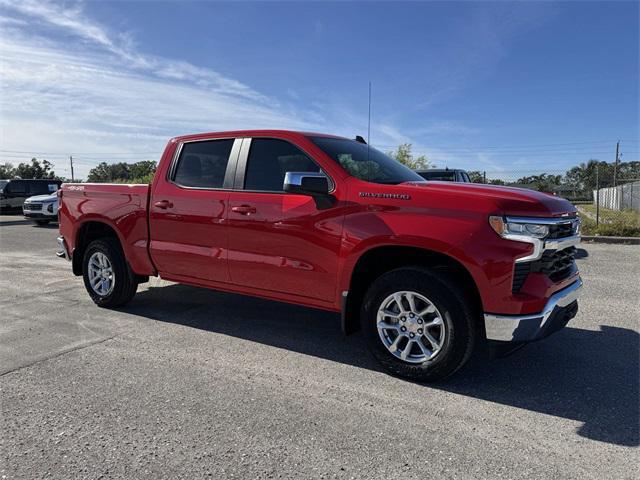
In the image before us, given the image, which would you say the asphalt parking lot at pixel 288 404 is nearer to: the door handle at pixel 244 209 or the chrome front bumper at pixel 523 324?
the chrome front bumper at pixel 523 324

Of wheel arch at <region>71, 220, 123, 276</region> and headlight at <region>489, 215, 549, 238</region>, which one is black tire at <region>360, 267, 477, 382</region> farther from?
wheel arch at <region>71, 220, 123, 276</region>

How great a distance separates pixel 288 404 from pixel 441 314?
1242 millimetres

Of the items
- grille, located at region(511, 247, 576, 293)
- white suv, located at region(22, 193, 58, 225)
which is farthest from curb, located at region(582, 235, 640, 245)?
white suv, located at region(22, 193, 58, 225)

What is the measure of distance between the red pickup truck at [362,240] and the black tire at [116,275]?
22 cm

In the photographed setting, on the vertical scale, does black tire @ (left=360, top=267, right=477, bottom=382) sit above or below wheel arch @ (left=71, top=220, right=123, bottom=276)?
below

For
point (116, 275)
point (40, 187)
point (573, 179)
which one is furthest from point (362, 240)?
point (573, 179)

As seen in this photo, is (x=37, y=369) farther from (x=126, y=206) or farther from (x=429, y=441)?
(x=429, y=441)

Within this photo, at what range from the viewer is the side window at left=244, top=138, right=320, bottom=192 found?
4312mm

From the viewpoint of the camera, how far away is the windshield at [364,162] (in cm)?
416

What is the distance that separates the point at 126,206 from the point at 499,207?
3.93 m

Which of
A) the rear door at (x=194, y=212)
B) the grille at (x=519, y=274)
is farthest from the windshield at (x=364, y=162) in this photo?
the grille at (x=519, y=274)

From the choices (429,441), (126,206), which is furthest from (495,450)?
(126,206)

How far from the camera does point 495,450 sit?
109 inches

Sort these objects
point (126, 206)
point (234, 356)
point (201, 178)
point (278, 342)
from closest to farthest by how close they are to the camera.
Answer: point (234, 356)
point (278, 342)
point (201, 178)
point (126, 206)
